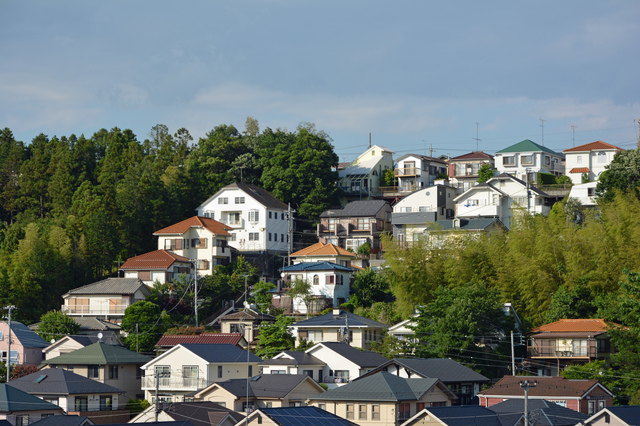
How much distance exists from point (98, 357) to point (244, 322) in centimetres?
773

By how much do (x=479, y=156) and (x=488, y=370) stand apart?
84.6 feet

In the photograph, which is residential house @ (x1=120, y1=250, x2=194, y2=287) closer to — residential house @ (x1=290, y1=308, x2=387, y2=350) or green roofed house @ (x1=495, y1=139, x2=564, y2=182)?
residential house @ (x1=290, y1=308, x2=387, y2=350)

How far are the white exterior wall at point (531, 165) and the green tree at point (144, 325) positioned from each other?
24.9 meters

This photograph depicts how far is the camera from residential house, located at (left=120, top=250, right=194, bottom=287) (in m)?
43.5

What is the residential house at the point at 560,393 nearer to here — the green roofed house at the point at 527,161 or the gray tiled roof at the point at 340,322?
the gray tiled roof at the point at 340,322

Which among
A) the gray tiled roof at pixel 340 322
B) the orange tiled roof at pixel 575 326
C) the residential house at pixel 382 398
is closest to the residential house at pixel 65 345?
the gray tiled roof at pixel 340 322

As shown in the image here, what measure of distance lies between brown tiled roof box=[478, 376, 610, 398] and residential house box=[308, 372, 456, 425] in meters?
1.75

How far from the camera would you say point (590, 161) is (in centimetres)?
5269

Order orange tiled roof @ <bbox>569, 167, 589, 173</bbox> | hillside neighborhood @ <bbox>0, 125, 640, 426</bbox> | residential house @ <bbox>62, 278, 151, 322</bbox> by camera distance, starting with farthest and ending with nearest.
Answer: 1. orange tiled roof @ <bbox>569, 167, 589, 173</bbox>
2. residential house @ <bbox>62, 278, 151, 322</bbox>
3. hillside neighborhood @ <bbox>0, 125, 640, 426</bbox>

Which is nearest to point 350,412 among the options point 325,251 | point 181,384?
point 181,384

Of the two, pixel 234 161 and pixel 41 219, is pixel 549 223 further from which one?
pixel 41 219

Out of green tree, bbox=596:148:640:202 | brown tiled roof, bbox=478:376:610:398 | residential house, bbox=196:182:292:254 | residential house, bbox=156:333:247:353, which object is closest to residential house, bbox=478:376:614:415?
brown tiled roof, bbox=478:376:610:398

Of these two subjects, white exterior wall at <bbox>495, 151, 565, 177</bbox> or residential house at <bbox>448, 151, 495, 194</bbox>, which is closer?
white exterior wall at <bbox>495, 151, 565, 177</bbox>

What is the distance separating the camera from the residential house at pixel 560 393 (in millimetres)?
27422
